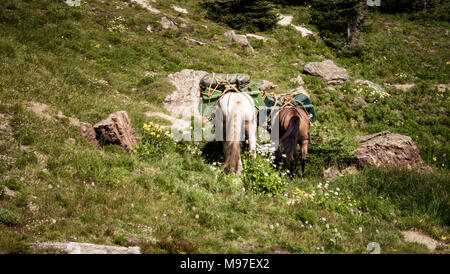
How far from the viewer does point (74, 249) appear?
12.9 feet

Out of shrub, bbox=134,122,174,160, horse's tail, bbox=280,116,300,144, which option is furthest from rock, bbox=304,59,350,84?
shrub, bbox=134,122,174,160

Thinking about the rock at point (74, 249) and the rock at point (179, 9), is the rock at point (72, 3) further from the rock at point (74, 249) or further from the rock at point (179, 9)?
the rock at point (74, 249)

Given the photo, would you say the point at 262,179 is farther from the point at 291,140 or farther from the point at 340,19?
the point at 340,19

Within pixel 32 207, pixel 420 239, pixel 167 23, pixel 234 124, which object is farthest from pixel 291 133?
pixel 167 23

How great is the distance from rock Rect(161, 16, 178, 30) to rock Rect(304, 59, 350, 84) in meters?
9.86

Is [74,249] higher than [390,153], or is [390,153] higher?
[74,249]

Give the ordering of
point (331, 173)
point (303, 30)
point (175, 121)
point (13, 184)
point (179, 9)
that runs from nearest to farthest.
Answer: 1. point (13, 184)
2. point (331, 173)
3. point (175, 121)
4. point (303, 30)
5. point (179, 9)

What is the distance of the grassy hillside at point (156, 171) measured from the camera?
5148mm

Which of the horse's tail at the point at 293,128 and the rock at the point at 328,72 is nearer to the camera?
the horse's tail at the point at 293,128

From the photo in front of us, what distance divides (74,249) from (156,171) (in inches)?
137

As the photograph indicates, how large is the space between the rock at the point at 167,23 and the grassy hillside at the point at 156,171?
2.85 metres

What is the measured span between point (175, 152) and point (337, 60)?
16.9 meters

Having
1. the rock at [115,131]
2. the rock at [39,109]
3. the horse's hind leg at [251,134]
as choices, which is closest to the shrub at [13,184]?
the rock at [115,131]
